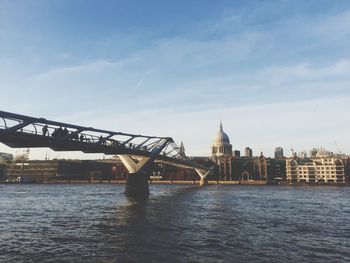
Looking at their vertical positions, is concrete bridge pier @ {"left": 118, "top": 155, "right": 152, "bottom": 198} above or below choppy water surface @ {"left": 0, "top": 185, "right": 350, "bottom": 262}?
above

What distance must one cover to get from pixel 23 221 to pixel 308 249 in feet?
98.0

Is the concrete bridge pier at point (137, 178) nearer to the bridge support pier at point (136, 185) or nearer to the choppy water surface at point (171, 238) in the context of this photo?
the bridge support pier at point (136, 185)

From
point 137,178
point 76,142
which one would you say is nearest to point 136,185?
point 137,178

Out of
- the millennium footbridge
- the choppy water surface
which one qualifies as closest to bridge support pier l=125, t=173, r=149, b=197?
the millennium footbridge

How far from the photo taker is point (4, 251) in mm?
25625

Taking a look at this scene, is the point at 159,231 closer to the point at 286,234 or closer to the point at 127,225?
the point at 127,225

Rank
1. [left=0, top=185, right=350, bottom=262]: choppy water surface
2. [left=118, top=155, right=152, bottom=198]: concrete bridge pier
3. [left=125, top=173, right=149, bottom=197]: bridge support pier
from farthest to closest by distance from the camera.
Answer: [left=118, top=155, right=152, bottom=198]: concrete bridge pier
[left=125, top=173, right=149, bottom=197]: bridge support pier
[left=0, top=185, right=350, bottom=262]: choppy water surface

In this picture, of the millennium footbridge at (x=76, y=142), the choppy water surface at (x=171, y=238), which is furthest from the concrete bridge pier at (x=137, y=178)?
the choppy water surface at (x=171, y=238)

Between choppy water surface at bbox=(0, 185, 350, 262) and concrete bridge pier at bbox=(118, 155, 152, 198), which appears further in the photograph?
concrete bridge pier at bbox=(118, 155, 152, 198)

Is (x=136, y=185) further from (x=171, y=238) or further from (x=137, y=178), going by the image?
(x=171, y=238)

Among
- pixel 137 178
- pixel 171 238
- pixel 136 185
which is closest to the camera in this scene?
pixel 171 238

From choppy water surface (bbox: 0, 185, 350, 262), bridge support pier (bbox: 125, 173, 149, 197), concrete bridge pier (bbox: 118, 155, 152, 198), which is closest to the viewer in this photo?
choppy water surface (bbox: 0, 185, 350, 262)

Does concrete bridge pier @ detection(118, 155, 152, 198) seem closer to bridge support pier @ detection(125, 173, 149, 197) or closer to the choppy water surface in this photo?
bridge support pier @ detection(125, 173, 149, 197)

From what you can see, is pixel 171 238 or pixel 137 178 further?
pixel 137 178
